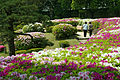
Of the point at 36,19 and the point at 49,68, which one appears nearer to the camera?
the point at 49,68

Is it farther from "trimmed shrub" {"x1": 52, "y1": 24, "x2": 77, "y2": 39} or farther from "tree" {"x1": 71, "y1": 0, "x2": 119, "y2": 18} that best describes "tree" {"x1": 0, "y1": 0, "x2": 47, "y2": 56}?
"tree" {"x1": 71, "y1": 0, "x2": 119, "y2": 18}

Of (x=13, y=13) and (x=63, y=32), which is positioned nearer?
(x=13, y=13)

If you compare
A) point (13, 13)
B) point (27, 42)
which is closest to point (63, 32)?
point (27, 42)

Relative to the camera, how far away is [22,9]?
7324 millimetres

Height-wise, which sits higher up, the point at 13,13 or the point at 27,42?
the point at 13,13

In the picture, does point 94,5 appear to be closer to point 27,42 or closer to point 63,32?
point 63,32

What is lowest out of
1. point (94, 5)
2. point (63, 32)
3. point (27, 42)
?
point (27, 42)

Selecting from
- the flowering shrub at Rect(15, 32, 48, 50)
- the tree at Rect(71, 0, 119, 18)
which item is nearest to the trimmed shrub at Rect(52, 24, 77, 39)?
the flowering shrub at Rect(15, 32, 48, 50)

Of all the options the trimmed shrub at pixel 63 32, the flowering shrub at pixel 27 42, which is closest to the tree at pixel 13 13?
the flowering shrub at pixel 27 42

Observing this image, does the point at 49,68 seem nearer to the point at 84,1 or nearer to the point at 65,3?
the point at 84,1

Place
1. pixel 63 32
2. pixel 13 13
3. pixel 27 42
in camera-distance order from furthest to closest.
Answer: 1. pixel 63 32
2. pixel 27 42
3. pixel 13 13

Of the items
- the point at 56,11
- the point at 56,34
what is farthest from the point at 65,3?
the point at 56,34

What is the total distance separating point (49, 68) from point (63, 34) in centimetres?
982

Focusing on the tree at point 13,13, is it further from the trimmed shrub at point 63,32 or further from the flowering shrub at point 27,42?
the trimmed shrub at point 63,32
